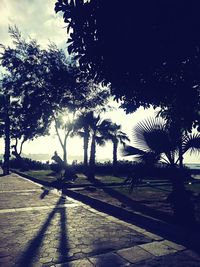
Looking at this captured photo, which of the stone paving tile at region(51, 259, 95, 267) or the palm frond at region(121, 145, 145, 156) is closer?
the stone paving tile at region(51, 259, 95, 267)

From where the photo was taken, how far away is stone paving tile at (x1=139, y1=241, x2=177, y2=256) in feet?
17.2

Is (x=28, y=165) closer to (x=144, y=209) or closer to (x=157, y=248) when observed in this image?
(x=144, y=209)

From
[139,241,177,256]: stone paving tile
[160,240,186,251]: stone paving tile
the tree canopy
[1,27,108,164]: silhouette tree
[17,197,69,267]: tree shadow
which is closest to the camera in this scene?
[17,197,69,267]: tree shadow

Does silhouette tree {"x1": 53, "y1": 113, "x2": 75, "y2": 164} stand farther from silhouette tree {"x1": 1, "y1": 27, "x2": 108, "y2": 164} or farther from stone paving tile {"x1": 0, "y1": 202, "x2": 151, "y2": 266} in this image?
stone paving tile {"x1": 0, "y1": 202, "x2": 151, "y2": 266}

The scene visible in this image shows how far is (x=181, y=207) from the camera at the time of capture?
800cm

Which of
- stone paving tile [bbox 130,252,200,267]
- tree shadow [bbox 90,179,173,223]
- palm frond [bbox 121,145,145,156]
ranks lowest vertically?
stone paving tile [bbox 130,252,200,267]

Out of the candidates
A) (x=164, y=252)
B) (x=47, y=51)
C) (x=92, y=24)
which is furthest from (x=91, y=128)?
(x=164, y=252)

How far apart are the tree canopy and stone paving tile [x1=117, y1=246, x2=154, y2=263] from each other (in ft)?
15.2

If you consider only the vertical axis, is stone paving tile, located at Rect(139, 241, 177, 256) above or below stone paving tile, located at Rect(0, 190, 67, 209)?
below

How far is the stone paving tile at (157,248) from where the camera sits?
5.25 metres

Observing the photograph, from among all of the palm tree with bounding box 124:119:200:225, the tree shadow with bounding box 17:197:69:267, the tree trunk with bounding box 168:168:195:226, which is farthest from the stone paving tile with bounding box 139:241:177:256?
the palm tree with bounding box 124:119:200:225

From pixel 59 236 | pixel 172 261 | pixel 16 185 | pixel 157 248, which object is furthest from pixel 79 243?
pixel 16 185

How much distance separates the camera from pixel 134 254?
16.8ft

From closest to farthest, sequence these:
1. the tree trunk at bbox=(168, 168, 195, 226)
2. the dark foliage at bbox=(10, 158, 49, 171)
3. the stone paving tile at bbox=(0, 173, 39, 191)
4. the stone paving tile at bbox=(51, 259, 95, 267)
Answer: the stone paving tile at bbox=(51, 259, 95, 267), the tree trunk at bbox=(168, 168, 195, 226), the stone paving tile at bbox=(0, 173, 39, 191), the dark foliage at bbox=(10, 158, 49, 171)
